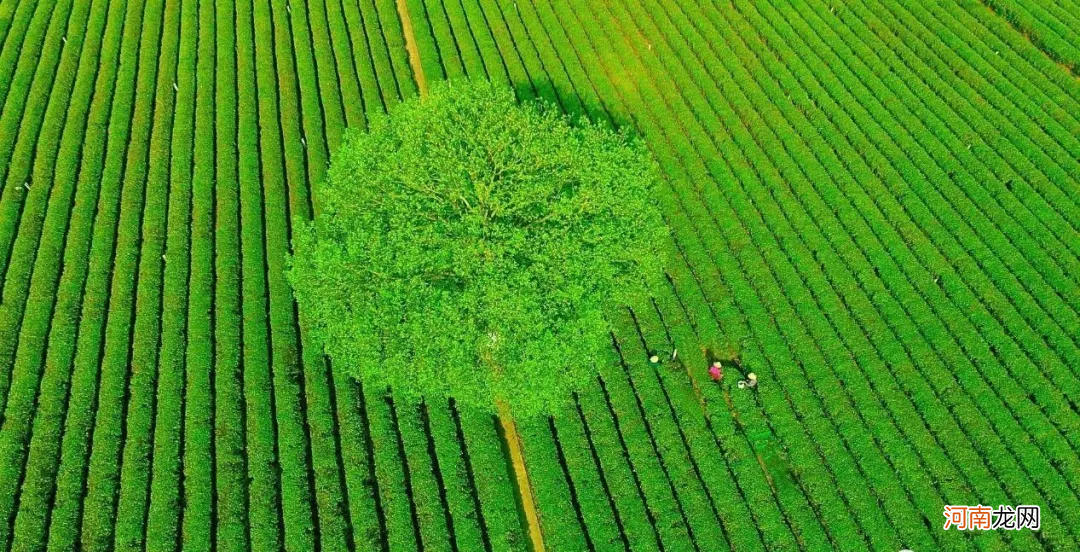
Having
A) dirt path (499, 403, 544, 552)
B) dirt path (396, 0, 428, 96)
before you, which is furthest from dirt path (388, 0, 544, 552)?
dirt path (396, 0, 428, 96)

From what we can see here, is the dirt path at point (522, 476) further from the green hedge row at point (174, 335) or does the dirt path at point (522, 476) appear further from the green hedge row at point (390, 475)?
the green hedge row at point (174, 335)

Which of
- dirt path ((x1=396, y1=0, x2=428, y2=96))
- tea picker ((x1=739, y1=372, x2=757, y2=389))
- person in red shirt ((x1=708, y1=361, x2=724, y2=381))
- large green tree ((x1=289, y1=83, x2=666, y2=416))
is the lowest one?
tea picker ((x1=739, y1=372, x2=757, y2=389))

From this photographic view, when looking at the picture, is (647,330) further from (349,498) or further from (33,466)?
(33,466)

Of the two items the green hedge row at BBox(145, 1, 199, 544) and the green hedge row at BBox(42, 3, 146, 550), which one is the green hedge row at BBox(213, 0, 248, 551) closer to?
the green hedge row at BBox(145, 1, 199, 544)

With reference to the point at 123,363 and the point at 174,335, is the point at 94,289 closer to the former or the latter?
the point at 123,363

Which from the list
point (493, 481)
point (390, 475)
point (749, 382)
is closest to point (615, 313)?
point (749, 382)

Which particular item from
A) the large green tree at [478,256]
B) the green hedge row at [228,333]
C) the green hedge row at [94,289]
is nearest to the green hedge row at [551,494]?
the large green tree at [478,256]
